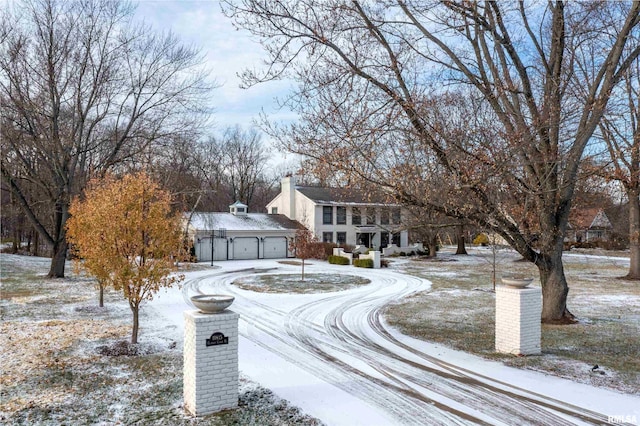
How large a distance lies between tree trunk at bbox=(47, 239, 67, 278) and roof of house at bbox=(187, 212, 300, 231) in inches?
441

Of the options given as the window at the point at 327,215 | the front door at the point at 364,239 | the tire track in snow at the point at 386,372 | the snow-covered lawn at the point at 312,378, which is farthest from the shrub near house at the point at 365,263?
the snow-covered lawn at the point at 312,378

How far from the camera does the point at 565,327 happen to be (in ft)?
37.2

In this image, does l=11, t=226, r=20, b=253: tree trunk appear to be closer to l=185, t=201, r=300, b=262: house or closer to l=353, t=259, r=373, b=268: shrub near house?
l=185, t=201, r=300, b=262: house

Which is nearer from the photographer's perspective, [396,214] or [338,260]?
[338,260]

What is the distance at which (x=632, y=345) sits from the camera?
9.83m

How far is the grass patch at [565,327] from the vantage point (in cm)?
832

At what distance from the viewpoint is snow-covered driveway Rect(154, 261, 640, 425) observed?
6230mm

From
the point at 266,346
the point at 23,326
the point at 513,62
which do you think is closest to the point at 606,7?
the point at 513,62

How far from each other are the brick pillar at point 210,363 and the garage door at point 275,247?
2940 centimetres

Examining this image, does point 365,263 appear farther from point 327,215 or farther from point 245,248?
point 245,248

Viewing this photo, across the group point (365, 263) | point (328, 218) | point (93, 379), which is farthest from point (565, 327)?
point (328, 218)

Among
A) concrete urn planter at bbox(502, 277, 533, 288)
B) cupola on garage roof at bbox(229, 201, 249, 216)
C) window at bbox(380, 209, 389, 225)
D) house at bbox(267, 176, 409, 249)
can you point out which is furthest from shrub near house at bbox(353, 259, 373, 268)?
concrete urn planter at bbox(502, 277, 533, 288)

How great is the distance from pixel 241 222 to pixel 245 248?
89.3 inches

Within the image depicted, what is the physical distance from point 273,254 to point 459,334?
86.2ft
